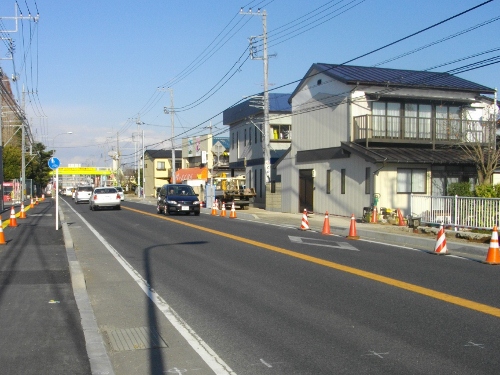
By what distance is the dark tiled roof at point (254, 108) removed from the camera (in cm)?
5201

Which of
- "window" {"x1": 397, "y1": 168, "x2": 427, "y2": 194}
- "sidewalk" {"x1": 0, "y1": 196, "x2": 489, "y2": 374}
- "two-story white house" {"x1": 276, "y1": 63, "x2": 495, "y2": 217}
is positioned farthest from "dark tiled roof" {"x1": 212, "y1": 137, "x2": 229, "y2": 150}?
"sidewalk" {"x1": 0, "y1": 196, "x2": 489, "y2": 374}

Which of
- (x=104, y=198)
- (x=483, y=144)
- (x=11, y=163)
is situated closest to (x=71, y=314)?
(x=483, y=144)

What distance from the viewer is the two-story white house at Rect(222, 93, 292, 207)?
1992 inches

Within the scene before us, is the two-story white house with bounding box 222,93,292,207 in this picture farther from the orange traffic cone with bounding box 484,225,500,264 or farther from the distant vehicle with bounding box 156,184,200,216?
the orange traffic cone with bounding box 484,225,500,264

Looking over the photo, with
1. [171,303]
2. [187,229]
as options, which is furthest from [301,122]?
[171,303]

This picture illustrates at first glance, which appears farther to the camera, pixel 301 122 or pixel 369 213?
pixel 301 122

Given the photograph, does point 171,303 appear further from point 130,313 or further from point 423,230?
point 423,230

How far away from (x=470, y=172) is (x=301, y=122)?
11.2 m

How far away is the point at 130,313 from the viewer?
30.1ft

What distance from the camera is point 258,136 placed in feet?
166

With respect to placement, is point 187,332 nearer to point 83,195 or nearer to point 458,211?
point 458,211

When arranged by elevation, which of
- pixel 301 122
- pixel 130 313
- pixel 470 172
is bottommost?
pixel 130 313

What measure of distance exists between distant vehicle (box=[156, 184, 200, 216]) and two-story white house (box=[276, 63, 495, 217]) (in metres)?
7.38

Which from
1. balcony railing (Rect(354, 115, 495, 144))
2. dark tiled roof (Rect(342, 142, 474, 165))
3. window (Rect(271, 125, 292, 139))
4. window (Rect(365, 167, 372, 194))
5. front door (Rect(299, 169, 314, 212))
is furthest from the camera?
window (Rect(271, 125, 292, 139))
